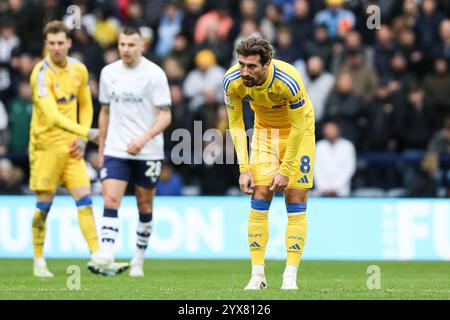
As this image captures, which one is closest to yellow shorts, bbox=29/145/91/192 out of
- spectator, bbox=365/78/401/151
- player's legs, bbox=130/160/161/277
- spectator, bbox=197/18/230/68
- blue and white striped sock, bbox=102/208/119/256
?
player's legs, bbox=130/160/161/277

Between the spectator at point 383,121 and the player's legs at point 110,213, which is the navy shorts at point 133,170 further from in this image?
the spectator at point 383,121

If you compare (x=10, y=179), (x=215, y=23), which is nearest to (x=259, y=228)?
(x=10, y=179)

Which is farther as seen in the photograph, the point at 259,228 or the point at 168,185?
the point at 168,185

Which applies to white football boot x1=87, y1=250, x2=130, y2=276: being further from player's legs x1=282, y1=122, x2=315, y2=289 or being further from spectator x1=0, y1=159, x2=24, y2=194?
spectator x1=0, y1=159, x2=24, y2=194

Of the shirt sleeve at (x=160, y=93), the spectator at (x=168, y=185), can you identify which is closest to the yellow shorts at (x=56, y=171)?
the shirt sleeve at (x=160, y=93)

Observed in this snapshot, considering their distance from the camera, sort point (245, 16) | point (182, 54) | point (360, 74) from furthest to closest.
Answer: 1. point (182, 54)
2. point (245, 16)
3. point (360, 74)

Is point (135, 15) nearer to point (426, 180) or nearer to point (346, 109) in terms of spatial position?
point (346, 109)

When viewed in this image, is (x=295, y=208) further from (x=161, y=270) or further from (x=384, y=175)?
(x=384, y=175)

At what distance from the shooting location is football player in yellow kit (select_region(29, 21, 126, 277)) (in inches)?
549

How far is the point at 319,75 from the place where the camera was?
795 inches

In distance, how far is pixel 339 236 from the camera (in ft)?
59.9

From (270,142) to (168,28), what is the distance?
456 inches

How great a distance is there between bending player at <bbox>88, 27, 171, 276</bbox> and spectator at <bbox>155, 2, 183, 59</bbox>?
8.54 m
